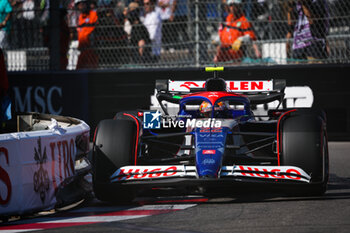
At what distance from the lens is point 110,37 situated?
12.2 metres

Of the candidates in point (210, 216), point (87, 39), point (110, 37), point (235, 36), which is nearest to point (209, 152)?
point (210, 216)

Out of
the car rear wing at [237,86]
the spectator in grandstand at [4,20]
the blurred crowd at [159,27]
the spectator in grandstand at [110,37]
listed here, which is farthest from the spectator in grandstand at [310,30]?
the spectator in grandstand at [4,20]

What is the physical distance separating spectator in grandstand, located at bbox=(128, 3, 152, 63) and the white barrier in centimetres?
581

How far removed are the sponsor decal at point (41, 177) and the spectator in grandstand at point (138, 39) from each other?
6.29m

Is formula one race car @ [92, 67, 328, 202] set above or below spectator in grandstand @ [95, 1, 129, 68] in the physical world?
below

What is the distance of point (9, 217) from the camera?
18.6 feet

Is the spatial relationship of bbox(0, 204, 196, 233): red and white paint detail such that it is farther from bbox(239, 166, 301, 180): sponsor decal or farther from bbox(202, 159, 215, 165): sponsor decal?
bbox(239, 166, 301, 180): sponsor decal

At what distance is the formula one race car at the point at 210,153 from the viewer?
6098 millimetres

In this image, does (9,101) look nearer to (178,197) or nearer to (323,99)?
(178,197)

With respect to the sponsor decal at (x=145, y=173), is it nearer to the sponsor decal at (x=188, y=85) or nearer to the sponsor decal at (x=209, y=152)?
the sponsor decal at (x=209, y=152)

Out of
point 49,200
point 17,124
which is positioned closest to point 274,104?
point 17,124

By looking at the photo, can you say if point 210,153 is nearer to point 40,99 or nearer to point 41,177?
point 41,177

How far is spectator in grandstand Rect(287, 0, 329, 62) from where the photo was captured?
37.4ft

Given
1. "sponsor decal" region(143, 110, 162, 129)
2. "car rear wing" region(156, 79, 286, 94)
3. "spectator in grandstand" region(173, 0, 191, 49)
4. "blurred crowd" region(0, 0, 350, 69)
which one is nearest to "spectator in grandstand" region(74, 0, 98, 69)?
"blurred crowd" region(0, 0, 350, 69)
